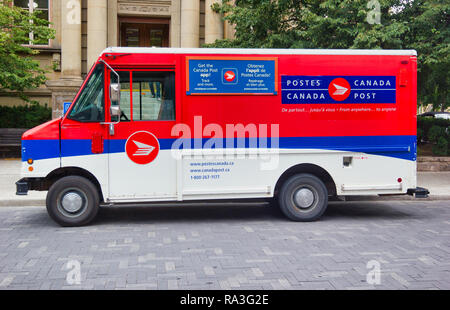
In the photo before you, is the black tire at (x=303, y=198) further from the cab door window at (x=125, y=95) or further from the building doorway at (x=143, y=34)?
the building doorway at (x=143, y=34)

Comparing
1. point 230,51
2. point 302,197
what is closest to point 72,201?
point 230,51

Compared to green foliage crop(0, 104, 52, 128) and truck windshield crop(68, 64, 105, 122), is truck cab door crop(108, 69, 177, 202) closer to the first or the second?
truck windshield crop(68, 64, 105, 122)

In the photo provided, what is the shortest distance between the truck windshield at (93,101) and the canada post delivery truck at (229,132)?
0.05 feet

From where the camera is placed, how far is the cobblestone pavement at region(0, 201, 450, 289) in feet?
18.7

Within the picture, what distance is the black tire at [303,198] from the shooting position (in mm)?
9250

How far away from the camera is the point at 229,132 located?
29.5ft

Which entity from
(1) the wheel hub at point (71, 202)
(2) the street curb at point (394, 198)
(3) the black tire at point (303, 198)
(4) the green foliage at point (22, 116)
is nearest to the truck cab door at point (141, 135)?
(1) the wheel hub at point (71, 202)

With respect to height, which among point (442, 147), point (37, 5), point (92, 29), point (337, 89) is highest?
point (37, 5)

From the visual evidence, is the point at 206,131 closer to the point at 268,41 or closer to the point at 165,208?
the point at 165,208

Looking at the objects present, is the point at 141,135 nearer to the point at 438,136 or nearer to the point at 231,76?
the point at 231,76

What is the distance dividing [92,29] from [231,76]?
1359cm

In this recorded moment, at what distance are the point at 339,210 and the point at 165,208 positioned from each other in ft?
11.5

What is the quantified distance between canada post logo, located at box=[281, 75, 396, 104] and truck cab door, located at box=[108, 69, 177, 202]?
6.74 ft

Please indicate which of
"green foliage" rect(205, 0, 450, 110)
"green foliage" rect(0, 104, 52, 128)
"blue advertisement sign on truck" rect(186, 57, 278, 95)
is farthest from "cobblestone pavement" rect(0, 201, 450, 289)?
"green foliage" rect(0, 104, 52, 128)
